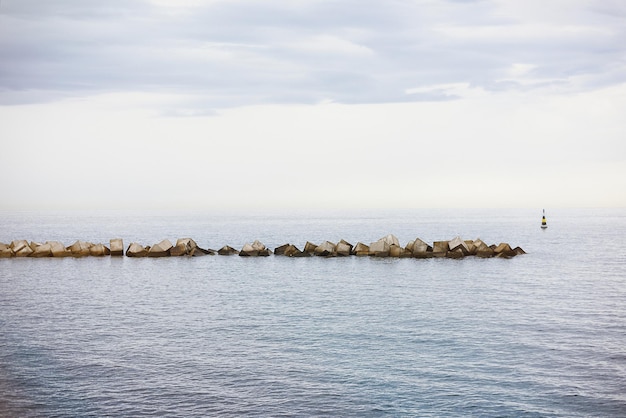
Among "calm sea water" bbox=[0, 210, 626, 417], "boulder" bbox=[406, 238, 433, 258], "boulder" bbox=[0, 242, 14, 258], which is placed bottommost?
"calm sea water" bbox=[0, 210, 626, 417]

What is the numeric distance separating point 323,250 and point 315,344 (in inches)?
1761

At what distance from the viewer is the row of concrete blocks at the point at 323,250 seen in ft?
246

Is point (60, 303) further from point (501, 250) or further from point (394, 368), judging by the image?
point (501, 250)

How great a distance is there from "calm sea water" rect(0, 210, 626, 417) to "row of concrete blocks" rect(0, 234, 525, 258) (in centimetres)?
1414

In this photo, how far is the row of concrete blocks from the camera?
7506 centimetres

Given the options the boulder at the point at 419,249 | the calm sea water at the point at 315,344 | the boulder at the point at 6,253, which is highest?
the boulder at the point at 419,249

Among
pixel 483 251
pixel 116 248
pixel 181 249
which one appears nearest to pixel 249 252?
pixel 181 249

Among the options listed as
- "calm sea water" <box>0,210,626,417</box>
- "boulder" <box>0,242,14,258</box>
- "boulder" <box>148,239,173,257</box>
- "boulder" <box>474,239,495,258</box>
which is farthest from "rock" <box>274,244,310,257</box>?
"boulder" <box>0,242,14,258</box>

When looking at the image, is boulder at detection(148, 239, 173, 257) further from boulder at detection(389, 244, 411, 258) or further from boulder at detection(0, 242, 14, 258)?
boulder at detection(389, 244, 411, 258)

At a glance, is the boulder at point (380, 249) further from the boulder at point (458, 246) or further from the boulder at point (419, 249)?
the boulder at point (458, 246)

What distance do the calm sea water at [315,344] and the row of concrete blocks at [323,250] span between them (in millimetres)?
14140

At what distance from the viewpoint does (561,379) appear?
25.6 m

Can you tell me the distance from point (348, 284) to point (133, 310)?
1824 centimetres

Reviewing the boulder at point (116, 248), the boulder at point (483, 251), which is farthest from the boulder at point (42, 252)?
the boulder at point (483, 251)
